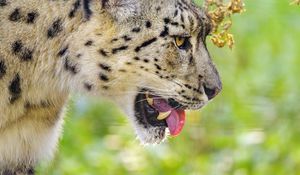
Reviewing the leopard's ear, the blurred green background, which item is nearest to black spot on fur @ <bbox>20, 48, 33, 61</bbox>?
the leopard's ear

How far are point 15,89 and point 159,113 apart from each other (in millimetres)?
559

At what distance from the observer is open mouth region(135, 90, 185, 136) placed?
542cm

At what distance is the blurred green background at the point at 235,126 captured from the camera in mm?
6922

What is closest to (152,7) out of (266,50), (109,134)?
(109,134)

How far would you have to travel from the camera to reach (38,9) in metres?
5.29

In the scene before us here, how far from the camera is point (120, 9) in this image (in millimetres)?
5281

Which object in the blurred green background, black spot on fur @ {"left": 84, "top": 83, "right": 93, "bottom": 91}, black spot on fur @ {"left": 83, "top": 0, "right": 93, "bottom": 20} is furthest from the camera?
the blurred green background

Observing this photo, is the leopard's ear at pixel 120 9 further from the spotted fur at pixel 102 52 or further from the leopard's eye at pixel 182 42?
the leopard's eye at pixel 182 42

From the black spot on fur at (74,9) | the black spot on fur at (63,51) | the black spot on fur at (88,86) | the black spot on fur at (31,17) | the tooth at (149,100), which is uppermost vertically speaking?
the black spot on fur at (74,9)

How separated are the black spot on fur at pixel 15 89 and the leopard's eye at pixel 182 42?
2.01ft

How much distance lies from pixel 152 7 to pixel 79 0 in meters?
0.27

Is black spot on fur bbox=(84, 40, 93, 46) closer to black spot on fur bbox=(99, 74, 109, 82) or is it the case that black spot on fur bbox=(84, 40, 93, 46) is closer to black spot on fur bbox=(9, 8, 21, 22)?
black spot on fur bbox=(99, 74, 109, 82)

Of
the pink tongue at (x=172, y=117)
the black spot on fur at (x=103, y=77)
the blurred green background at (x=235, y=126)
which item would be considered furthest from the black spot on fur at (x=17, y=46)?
the blurred green background at (x=235, y=126)

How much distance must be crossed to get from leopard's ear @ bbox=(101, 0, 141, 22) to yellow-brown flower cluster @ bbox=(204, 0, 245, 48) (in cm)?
31
